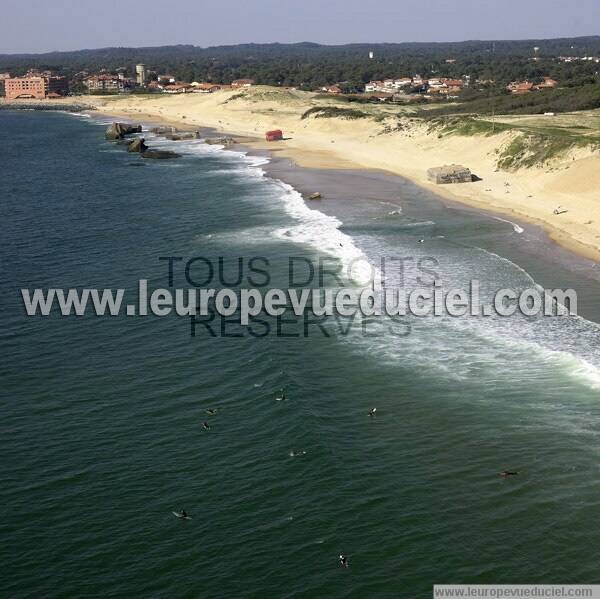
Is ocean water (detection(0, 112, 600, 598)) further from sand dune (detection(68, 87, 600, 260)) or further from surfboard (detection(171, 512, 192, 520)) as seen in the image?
sand dune (detection(68, 87, 600, 260))

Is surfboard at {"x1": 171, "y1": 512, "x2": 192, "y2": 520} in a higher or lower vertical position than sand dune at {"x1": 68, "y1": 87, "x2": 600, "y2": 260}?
lower

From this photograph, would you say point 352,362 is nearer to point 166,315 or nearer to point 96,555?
point 166,315

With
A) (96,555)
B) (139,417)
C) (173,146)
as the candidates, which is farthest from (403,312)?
(173,146)

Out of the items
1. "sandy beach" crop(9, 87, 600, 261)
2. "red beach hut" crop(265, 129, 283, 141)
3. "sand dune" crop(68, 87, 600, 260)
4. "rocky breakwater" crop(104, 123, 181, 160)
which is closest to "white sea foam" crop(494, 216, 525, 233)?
"sandy beach" crop(9, 87, 600, 261)

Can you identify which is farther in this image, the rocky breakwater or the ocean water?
the rocky breakwater

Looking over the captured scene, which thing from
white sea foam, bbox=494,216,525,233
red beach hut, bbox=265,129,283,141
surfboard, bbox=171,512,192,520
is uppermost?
red beach hut, bbox=265,129,283,141

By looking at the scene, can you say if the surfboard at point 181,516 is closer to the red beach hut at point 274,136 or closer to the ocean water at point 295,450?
the ocean water at point 295,450

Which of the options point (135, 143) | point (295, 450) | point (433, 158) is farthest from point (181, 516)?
point (135, 143)

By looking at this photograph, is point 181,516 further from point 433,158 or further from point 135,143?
point 135,143
